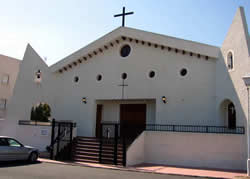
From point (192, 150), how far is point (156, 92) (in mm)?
4016

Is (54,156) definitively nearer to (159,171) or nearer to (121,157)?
(121,157)

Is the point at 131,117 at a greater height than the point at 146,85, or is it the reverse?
the point at 146,85

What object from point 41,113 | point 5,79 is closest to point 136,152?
point 5,79

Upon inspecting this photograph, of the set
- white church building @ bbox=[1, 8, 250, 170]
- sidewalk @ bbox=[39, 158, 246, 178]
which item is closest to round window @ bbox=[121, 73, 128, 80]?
white church building @ bbox=[1, 8, 250, 170]

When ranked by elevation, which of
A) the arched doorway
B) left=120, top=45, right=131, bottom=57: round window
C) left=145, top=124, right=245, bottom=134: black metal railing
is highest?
left=120, top=45, right=131, bottom=57: round window

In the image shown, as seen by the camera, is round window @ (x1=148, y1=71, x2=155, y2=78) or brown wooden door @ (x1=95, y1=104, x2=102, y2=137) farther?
brown wooden door @ (x1=95, y1=104, x2=102, y2=137)

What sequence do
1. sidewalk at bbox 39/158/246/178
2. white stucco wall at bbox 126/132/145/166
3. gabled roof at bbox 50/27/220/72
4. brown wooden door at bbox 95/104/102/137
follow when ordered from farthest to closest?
brown wooden door at bbox 95/104/102/137 → gabled roof at bbox 50/27/220/72 → white stucco wall at bbox 126/132/145/166 → sidewalk at bbox 39/158/246/178

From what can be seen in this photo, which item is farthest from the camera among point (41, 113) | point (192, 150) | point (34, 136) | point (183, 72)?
point (41, 113)

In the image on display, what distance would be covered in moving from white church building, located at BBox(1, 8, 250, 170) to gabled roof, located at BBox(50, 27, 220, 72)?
5 cm

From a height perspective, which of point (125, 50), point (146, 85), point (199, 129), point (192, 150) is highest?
point (125, 50)

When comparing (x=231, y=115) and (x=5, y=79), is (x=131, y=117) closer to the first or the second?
(x=231, y=115)

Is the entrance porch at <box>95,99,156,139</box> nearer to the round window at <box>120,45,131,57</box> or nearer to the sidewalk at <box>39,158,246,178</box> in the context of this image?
the round window at <box>120,45,131,57</box>

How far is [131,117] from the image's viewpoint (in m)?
17.1

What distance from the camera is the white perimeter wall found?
40.2ft
